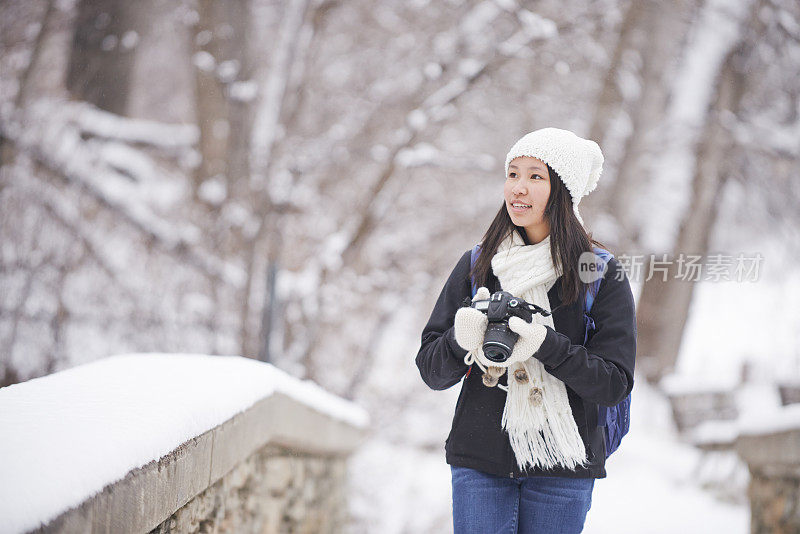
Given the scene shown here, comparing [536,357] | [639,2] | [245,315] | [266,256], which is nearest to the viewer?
[536,357]

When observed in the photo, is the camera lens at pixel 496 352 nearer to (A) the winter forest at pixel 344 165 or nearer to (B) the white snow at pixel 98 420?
(B) the white snow at pixel 98 420

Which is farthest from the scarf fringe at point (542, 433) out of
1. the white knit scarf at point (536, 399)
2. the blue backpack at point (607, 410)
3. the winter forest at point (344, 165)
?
the winter forest at point (344, 165)

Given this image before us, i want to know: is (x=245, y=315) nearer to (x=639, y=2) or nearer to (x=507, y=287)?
(x=507, y=287)

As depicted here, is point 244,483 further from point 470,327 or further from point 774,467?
point 774,467

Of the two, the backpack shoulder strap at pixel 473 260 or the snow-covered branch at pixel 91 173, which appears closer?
the backpack shoulder strap at pixel 473 260

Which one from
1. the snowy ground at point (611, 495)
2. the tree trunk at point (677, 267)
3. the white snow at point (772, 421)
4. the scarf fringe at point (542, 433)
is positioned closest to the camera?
the scarf fringe at point (542, 433)

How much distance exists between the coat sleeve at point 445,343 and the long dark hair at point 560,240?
6 cm

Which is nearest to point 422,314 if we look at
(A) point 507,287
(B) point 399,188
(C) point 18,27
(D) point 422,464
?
(D) point 422,464

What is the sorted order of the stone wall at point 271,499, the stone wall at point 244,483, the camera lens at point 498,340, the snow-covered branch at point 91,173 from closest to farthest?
the stone wall at point 244,483 → the camera lens at point 498,340 → the stone wall at point 271,499 → the snow-covered branch at point 91,173

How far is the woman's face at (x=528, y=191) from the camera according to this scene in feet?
6.98

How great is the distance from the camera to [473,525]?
2.05 meters

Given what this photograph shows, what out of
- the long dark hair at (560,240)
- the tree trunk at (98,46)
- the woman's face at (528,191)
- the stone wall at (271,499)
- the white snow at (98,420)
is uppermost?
the tree trunk at (98,46)

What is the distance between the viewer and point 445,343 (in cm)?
204

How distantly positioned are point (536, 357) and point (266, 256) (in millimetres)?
4967
